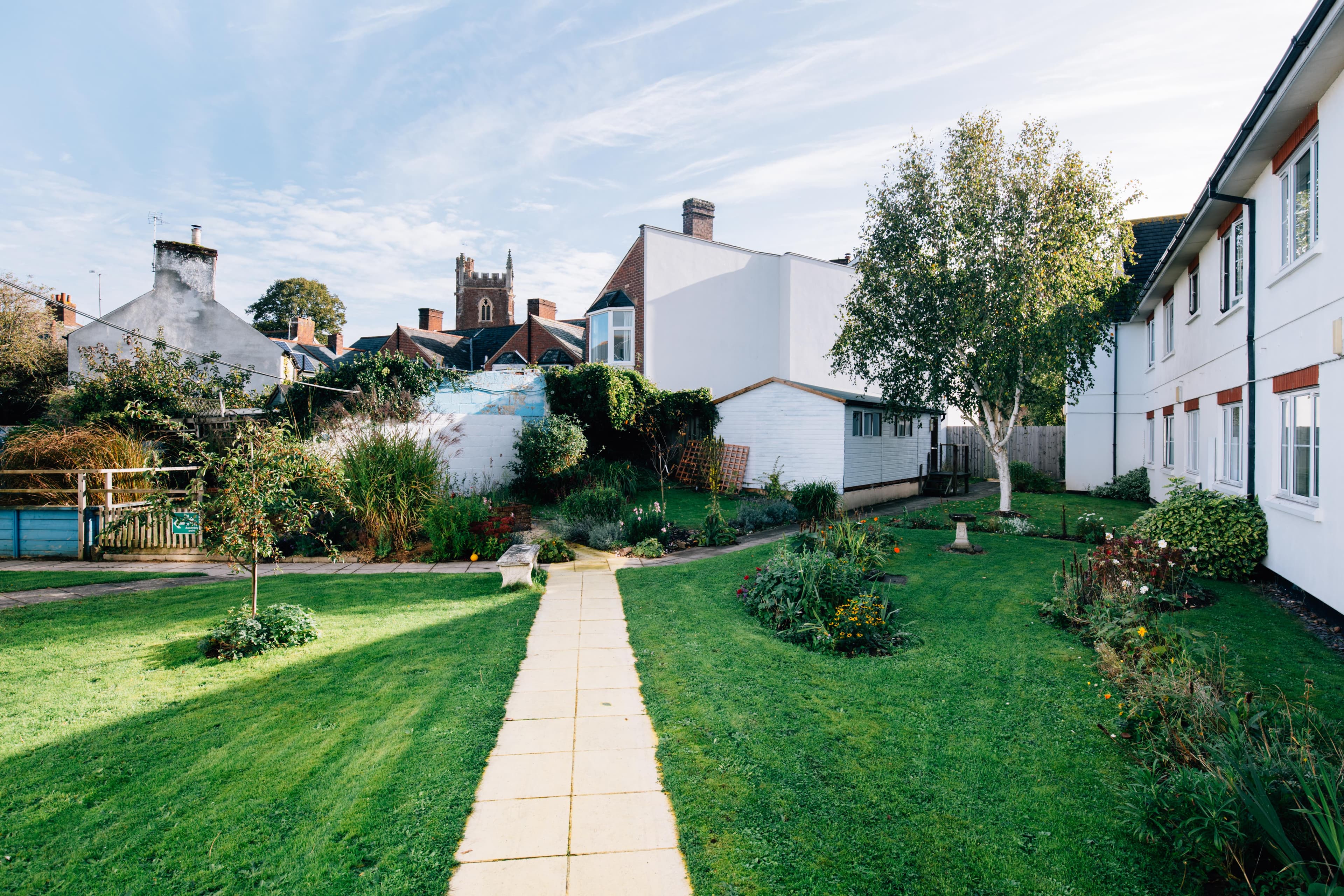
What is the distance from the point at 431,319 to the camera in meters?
42.8

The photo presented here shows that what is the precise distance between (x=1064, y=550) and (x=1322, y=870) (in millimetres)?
8737

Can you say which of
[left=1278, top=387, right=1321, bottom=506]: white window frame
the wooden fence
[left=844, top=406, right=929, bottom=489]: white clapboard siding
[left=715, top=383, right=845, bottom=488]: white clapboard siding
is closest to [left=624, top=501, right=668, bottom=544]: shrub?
[left=715, top=383, right=845, bottom=488]: white clapboard siding

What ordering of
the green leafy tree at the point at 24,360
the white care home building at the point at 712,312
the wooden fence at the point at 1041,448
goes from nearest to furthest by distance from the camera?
1. the white care home building at the point at 712,312
2. the green leafy tree at the point at 24,360
3. the wooden fence at the point at 1041,448

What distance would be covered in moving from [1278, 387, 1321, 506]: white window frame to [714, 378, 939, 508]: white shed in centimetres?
880

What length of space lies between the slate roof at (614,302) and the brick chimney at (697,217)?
3.64 meters

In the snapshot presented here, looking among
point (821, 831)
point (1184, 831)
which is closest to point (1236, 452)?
point (1184, 831)

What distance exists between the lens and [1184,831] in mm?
2633

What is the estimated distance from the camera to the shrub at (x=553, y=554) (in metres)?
9.77

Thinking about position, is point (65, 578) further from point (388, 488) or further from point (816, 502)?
point (816, 502)

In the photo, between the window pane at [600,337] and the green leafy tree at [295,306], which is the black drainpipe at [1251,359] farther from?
the green leafy tree at [295,306]

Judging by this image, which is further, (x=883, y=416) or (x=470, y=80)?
(x=883, y=416)

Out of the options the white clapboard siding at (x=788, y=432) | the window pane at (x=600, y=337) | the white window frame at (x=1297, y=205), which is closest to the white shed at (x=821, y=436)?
the white clapboard siding at (x=788, y=432)

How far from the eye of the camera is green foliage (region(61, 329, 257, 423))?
1554 cm

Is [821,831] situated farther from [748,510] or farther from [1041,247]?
[1041,247]
